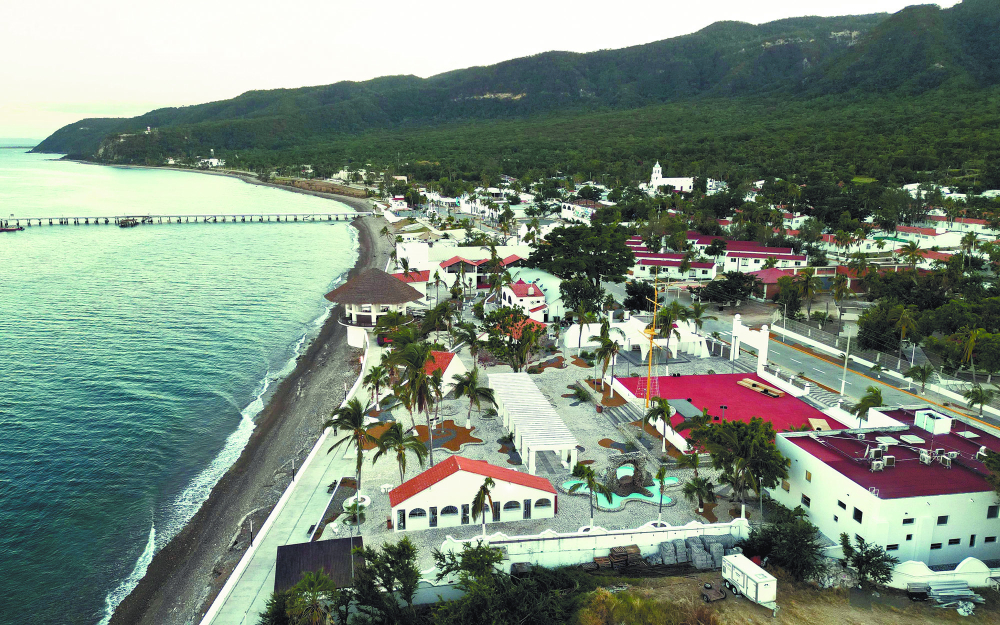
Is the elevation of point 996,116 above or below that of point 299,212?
above

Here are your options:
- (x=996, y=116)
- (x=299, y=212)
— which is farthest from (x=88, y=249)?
(x=996, y=116)

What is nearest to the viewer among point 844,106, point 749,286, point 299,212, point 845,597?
point 845,597

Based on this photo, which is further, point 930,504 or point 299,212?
point 299,212

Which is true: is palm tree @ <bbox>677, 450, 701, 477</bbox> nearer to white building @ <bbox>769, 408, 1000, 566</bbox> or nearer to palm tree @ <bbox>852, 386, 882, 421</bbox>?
white building @ <bbox>769, 408, 1000, 566</bbox>

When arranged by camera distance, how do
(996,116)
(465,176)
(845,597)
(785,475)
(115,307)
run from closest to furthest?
1. (845,597)
2. (785,475)
3. (115,307)
4. (996,116)
5. (465,176)

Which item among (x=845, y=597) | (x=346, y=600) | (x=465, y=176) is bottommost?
(x=845, y=597)

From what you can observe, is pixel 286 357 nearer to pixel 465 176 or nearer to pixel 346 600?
pixel 346 600
